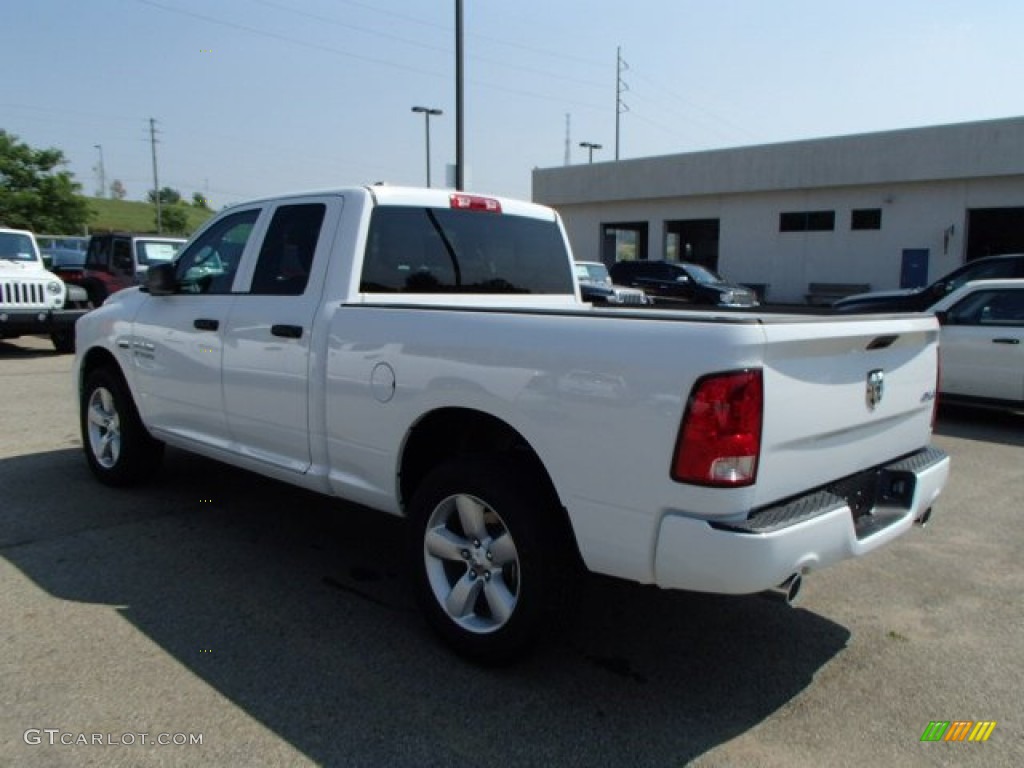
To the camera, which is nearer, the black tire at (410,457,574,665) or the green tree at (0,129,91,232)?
the black tire at (410,457,574,665)

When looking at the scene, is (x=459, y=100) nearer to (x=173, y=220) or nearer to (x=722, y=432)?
(x=722, y=432)

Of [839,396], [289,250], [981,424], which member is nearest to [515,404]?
[839,396]

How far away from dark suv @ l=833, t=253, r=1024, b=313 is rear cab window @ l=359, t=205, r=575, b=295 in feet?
23.1

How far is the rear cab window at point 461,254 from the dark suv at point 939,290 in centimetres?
704

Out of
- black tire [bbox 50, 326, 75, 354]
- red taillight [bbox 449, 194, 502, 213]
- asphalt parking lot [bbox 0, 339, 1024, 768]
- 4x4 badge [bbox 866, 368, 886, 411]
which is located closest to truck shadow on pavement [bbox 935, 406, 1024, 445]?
asphalt parking lot [bbox 0, 339, 1024, 768]

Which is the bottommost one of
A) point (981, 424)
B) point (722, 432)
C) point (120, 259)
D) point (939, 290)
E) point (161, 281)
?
point (981, 424)

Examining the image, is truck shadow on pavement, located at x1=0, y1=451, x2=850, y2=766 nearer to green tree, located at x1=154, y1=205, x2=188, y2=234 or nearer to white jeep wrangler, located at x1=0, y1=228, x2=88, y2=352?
white jeep wrangler, located at x1=0, y1=228, x2=88, y2=352

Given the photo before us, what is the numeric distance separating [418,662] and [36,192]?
177 feet

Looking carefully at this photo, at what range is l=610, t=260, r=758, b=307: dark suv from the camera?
2209 centimetres

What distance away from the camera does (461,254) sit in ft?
15.1

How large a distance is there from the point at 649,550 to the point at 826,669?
1.26 metres

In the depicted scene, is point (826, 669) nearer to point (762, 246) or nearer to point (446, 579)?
point (446, 579)

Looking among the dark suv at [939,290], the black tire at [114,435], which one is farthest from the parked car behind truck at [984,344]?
the black tire at [114,435]

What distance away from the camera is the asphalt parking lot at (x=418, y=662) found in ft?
9.43
